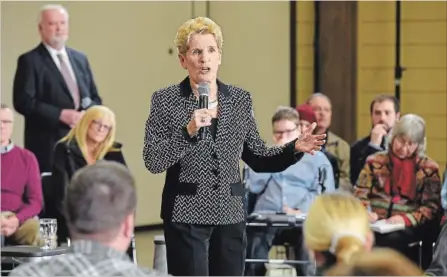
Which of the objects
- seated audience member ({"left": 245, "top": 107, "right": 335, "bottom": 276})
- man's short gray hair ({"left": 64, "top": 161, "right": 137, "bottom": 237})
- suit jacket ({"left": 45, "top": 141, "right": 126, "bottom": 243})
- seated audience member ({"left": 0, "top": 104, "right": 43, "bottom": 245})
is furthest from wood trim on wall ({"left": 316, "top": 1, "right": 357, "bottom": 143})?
man's short gray hair ({"left": 64, "top": 161, "right": 137, "bottom": 237})

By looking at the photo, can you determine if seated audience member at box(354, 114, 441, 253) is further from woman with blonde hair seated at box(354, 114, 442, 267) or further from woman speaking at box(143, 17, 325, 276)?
woman speaking at box(143, 17, 325, 276)

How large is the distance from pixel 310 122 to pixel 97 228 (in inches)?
210

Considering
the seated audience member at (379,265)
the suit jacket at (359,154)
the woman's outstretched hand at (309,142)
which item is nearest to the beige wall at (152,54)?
the suit jacket at (359,154)

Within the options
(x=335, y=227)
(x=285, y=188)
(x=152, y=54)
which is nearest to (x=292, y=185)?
(x=285, y=188)

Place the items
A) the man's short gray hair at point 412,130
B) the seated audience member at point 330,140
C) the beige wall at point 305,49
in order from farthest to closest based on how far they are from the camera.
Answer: the beige wall at point 305,49 < the seated audience member at point 330,140 < the man's short gray hair at point 412,130

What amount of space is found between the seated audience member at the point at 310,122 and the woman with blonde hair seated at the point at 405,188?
66 centimetres

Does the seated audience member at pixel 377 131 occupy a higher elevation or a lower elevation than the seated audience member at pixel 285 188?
higher

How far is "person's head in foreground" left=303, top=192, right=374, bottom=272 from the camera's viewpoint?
2.51m

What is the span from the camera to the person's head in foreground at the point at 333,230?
2514mm

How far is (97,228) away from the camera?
2.43 meters

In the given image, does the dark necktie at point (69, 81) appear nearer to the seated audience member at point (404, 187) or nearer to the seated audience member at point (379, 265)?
the seated audience member at point (404, 187)

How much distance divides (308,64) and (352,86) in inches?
21.6

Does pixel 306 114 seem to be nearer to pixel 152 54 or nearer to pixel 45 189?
pixel 45 189

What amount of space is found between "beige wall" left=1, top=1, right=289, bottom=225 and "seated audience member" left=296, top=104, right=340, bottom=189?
6.73 ft
